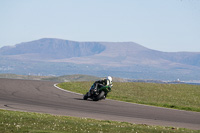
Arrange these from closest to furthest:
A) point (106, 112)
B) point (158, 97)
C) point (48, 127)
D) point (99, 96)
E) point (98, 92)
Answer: point (48, 127)
point (106, 112)
point (99, 96)
point (98, 92)
point (158, 97)

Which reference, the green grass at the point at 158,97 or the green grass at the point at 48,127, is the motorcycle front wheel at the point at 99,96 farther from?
the green grass at the point at 48,127

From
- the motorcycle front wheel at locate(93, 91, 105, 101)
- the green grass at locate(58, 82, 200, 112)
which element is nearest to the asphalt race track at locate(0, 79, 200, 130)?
the motorcycle front wheel at locate(93, 91, 105, 101)

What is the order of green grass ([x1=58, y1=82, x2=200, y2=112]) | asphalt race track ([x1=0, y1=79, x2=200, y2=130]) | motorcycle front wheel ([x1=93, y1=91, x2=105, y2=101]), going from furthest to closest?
green grass ([x1=58, y1=82, x2=200, y2=112]) → motorcycle front wheel ([x1=93, y1=91, x2=105, y2=101]) → asphalt race track ([x1=0, y1=79, x2=200, y2=130])

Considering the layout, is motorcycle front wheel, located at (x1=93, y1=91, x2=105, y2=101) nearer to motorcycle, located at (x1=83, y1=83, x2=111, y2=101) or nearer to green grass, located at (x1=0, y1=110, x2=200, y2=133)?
motorcycle, located at (x1=83, y1=83, x2=111, y2=101)

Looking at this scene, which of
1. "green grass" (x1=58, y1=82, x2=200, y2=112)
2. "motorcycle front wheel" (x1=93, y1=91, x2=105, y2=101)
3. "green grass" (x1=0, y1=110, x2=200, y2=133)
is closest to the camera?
"green grass" (x1=0, y1=110, x2=200, y2=133)

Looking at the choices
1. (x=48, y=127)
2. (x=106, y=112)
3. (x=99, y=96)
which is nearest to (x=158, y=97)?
(x=99, y=96)

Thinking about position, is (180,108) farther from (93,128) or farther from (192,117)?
(93,128)

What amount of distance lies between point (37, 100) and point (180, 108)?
982cm

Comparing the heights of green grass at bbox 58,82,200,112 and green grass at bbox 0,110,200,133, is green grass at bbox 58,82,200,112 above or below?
above

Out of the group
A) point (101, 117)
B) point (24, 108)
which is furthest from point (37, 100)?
point (101, 117)

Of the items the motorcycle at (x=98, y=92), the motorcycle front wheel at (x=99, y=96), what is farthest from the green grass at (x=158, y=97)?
the motorcycle front wheel at (x=99, y=96)

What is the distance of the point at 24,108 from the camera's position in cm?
2412

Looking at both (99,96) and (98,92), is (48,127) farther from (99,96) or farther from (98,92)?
(98,92)

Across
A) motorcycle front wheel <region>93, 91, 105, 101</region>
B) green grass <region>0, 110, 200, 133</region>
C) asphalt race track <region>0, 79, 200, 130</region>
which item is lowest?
green grass <region>0, 110, 200, 133</region>
